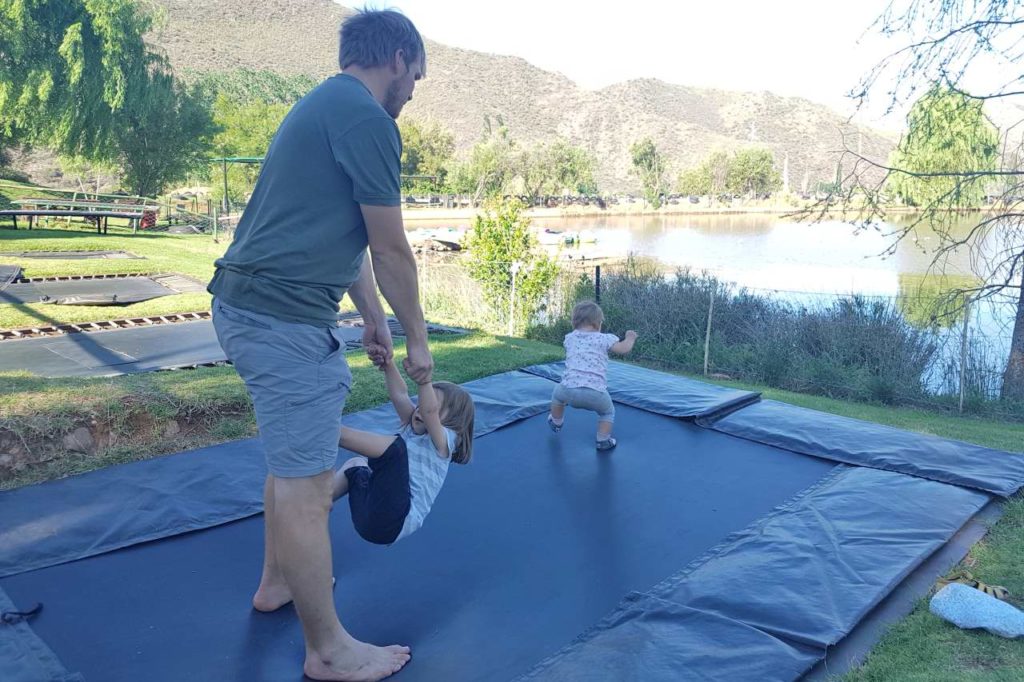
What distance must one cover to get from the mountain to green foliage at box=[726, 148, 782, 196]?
9036mm

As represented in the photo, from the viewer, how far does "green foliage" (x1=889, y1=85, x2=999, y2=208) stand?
209 inches

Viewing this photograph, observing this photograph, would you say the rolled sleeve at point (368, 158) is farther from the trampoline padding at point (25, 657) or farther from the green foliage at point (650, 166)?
the green foliage at point (650, 166)

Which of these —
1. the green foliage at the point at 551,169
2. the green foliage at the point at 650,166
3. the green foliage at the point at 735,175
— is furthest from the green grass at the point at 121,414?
the green foliage at the point at 650,166

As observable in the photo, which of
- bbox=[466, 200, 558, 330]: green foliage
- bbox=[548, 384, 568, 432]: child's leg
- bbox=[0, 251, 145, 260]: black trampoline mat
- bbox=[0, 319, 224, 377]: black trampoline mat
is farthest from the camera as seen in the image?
bbox=[0, 251, 145, 260]: black trampoline mat

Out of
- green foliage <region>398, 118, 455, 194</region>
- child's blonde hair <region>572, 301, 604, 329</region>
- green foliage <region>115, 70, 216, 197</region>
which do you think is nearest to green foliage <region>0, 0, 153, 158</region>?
green foliage <region>115, 70, 216, 197</region>

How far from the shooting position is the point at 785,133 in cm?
6831

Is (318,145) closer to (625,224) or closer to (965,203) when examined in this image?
(965,203)

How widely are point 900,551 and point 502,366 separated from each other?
260 centimetres

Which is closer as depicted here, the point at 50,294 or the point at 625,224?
the point at 50,294

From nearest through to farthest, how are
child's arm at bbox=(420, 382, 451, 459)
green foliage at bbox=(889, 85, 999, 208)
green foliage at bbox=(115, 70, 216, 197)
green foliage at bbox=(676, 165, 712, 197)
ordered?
1. child's arm at bbox=(420, 382, 451, 459)
2. green foliage at bbox=(889, 85, 999, 208)
3. green foliage at bbox=(115, 70, 216, 197)
4. green foliage at bbox=(676, 165, 712, 197)

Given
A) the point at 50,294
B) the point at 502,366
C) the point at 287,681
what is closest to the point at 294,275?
the point at 287,681

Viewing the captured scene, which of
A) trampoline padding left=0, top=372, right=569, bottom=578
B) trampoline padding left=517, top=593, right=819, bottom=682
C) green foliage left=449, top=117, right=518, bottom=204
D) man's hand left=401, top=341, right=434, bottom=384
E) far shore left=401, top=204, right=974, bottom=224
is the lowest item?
trampoline padding left=0, top=372, right=569, bottom=578

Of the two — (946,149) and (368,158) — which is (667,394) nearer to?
(368,158)

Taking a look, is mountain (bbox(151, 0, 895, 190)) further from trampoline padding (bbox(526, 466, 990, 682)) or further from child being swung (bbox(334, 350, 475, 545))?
child being swung (bbox(334, 350, 475, 545))
